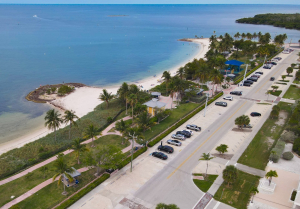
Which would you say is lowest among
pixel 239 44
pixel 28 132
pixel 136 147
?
pixel 28 132

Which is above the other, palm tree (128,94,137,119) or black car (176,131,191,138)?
palm tree (128,94,137,119)

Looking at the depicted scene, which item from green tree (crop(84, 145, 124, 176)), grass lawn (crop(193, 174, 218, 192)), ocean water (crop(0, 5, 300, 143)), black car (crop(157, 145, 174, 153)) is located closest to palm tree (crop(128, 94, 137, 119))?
black car (crop(157, 145, 174, 153))

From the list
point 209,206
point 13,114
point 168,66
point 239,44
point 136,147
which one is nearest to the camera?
point 209,206

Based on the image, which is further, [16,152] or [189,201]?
[16,152]

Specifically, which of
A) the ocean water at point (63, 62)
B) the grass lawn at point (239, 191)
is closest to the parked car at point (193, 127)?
the grass lawn at point (239, 191)

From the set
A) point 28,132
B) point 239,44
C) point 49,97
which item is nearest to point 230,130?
point 28,132

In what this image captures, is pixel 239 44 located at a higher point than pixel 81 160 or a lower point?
higher

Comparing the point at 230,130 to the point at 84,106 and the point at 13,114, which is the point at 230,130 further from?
the point at 13,114

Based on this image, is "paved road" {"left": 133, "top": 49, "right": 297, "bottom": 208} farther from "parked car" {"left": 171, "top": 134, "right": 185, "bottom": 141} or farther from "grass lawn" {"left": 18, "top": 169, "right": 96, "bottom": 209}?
"grass lawn" {"left": 18, "top": 169, "right": 96, "bottom": 209}
